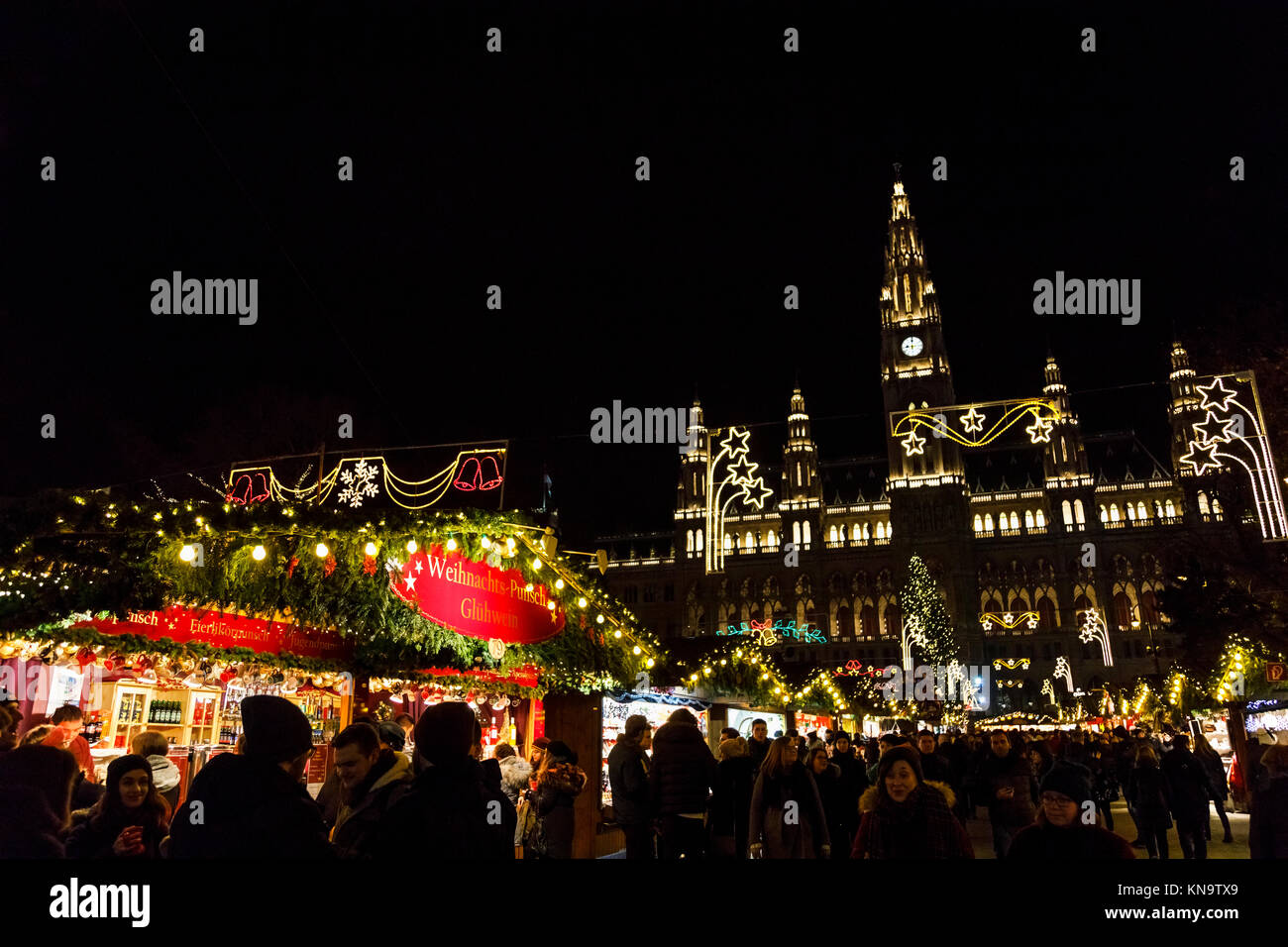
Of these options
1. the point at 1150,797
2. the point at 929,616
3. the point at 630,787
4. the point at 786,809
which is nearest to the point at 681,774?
the point at 630,787

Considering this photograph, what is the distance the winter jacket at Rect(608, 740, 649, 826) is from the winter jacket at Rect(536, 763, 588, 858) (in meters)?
0.31

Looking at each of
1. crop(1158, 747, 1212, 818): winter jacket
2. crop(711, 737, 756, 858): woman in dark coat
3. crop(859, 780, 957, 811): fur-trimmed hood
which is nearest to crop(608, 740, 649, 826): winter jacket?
crop(711, 737, 756, 858): woman in dark coat

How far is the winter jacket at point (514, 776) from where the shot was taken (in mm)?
6785

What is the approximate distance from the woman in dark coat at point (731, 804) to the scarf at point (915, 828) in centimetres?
340

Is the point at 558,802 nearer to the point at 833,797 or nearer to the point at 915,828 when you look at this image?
the point at 833,797

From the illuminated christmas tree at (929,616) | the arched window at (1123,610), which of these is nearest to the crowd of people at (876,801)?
the illuminated christmas tree at (929,616)

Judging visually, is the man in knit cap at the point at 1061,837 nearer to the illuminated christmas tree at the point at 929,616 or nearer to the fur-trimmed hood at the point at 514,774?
the fur-trimmed hood at the point at 514,774

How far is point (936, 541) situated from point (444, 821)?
206 feet

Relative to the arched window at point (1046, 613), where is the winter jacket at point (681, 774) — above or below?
below

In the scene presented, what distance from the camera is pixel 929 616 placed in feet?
165

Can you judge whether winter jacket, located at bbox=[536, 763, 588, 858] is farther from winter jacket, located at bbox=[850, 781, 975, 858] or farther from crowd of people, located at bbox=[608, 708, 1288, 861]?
winter jacket, located at bbox=[850, 781, 975, 858]

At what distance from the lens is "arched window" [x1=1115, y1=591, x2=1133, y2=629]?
188ft
